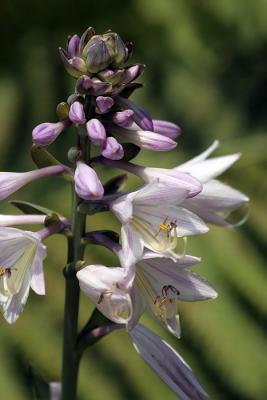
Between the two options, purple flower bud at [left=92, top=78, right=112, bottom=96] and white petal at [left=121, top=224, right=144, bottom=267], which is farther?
purple flower bud at [left=92, top=78, right=112, bottom=96]

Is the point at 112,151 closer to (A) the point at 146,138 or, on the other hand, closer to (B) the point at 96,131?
(B) the point at 96,131

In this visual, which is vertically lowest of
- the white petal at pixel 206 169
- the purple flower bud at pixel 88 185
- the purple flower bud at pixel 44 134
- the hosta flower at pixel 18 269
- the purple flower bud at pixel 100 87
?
the hosta flower at pixel 18 269

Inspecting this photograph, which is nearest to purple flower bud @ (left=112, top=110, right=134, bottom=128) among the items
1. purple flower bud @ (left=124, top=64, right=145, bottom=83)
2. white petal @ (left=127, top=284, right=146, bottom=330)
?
purple flower bud @ (left=124, top=64, right=145, bottom=83)

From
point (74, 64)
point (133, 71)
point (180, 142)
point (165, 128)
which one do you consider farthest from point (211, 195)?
point (180, 142)

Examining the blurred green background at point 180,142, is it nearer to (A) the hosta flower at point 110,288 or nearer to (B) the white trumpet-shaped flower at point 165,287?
(B) the white trumpet-shaped flower at point 165,287

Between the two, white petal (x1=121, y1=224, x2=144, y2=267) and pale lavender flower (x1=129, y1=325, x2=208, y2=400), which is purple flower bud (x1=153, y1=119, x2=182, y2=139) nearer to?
white petal (x1=121, y1=224, x2=144, y2=267)

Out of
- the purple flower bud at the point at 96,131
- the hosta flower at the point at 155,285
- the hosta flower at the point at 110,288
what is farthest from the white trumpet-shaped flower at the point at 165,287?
the purple flower bud at the point at 96,131
